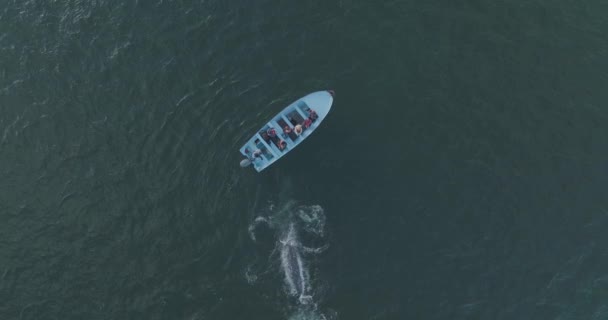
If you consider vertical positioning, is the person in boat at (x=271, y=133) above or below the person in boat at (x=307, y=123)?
below

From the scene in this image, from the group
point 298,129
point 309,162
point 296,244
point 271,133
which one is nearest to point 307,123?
point 298,129

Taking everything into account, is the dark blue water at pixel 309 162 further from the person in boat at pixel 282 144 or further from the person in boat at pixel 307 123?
the person in boat at pixel 307 123

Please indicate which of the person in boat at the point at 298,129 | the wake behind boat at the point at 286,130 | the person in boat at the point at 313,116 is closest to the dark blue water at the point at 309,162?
the wake behind boat at the point at 286,130

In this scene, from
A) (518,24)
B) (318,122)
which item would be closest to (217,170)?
(318,122)

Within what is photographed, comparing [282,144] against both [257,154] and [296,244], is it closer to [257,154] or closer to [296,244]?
[257,154]

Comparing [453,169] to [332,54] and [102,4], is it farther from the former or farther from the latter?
[102,4]
